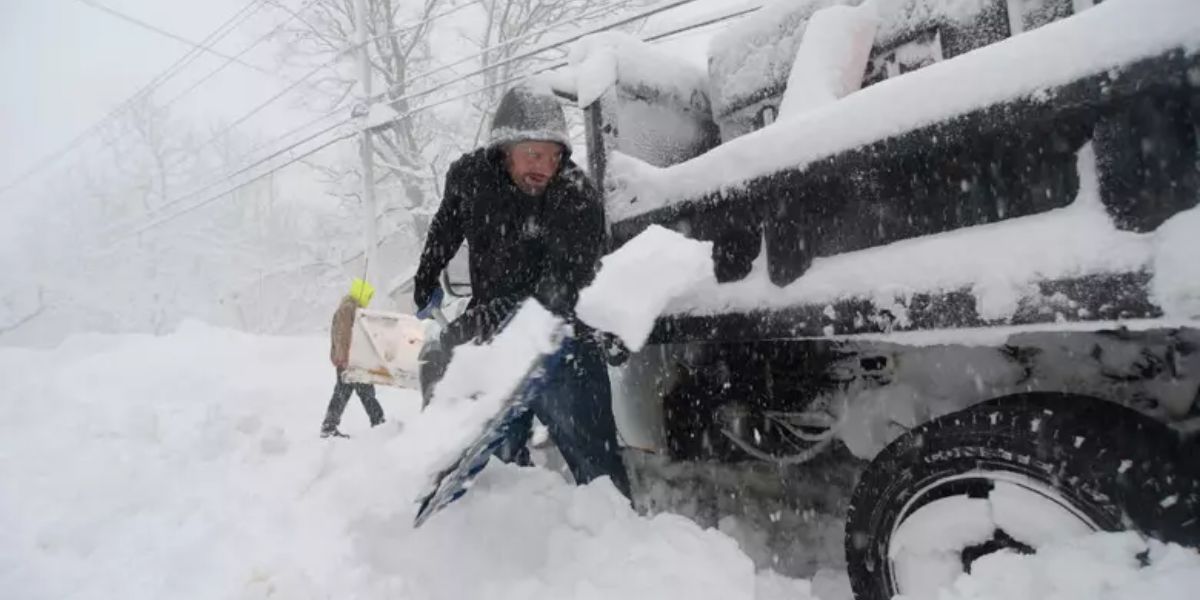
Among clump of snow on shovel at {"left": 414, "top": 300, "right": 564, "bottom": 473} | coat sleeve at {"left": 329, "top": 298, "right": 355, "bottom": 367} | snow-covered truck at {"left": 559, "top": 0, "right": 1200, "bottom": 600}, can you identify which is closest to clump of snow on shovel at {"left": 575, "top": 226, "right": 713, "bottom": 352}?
snow-covered truck at {"left": 559, "top": 0, "right": 1200, "bottom": 600}

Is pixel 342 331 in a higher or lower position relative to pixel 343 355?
higher

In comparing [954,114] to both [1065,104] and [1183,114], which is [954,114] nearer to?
[1065,104]

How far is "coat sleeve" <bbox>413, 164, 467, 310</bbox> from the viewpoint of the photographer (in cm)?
272

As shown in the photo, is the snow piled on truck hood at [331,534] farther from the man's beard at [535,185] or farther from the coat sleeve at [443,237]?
the man's beard at [535,185]

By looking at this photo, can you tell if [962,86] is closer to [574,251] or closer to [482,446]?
[574,251]

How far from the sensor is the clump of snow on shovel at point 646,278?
5.54ft

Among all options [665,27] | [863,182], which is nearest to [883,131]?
[863,182]

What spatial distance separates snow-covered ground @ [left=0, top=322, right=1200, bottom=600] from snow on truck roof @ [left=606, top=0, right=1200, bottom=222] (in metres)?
0.85

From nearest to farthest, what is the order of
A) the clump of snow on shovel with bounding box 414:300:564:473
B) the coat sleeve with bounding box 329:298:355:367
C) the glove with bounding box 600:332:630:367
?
the clump of snow on shovel with bounding box 414:300:564:473
the glove with bounding box 600:332:630:367
the coat sleeve with bounding box 329:298:355:367

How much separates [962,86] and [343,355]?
6785 mm

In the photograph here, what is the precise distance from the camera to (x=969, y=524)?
4.23 feet

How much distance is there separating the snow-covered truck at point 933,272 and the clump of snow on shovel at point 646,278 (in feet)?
0.62

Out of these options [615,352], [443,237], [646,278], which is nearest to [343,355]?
[443,237]

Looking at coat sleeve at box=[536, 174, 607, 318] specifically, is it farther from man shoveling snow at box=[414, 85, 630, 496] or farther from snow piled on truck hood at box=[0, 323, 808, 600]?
snow piled on truck hood at box=[0, 323, 808, 600]
